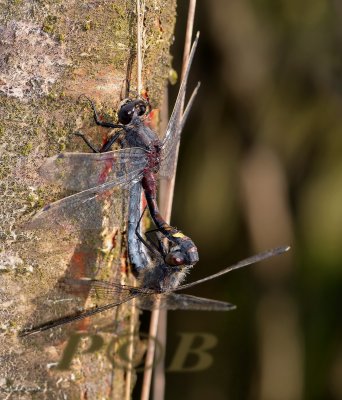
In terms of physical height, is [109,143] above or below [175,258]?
above

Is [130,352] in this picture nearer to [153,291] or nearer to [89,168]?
[153,291]

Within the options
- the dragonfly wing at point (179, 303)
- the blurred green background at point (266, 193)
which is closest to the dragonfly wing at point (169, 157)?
the dragonfly wing at point (179, 303)

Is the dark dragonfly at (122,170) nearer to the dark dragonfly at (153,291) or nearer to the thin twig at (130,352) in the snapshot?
the dark dragonfly at (153,291)

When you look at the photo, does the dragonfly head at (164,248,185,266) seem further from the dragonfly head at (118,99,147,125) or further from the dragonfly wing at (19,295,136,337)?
the dragonfly head at (118,99,147,125)

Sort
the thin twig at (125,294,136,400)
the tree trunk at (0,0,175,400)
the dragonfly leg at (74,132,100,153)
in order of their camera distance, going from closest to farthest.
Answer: the tree trunk at (0,0,175,400), the dragonfly leg at (74,132,100,153), the thin twig at (125,294,136,400)

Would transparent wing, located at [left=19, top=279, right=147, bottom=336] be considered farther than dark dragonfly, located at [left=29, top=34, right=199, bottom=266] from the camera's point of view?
Yes

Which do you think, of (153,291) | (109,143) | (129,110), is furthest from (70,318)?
(129,110)

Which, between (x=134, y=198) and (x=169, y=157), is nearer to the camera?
(x=134, y=198)

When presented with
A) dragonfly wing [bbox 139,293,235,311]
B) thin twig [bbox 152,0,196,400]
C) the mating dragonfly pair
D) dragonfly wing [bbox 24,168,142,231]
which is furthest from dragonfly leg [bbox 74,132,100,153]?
dragonfly wing [bbox 139,293,235,311]
